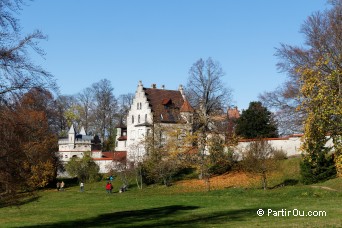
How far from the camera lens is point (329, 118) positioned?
56.3 feet

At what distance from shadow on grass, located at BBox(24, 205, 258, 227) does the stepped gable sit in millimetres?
40416

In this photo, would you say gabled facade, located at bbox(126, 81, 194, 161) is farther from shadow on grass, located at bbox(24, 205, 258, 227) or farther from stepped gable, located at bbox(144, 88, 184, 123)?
shadow on grass, located at bbox(24, 205, 258, 227)

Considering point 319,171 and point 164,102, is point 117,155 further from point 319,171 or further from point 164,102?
point 319,171

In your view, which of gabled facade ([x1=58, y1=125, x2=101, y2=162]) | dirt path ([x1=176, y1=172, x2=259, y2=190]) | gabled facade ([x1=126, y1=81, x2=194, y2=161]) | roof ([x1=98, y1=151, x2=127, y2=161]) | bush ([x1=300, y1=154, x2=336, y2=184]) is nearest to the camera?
bush ([x1=300, y1=154, x2=336, y2=184])

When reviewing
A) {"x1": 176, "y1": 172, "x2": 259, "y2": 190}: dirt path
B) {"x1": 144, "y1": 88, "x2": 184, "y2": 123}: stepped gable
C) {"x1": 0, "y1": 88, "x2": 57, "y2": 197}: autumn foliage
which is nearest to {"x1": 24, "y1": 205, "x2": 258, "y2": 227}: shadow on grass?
{"x1": 0, "y1": 88, "x2": 57, "y2": 197}: autumn foliage

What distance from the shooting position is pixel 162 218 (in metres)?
22.7

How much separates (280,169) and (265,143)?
3252 millimetres

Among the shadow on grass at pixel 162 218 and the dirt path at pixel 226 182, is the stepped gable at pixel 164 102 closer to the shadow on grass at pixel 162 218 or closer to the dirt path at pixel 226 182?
the dirt path at pixel 226 182

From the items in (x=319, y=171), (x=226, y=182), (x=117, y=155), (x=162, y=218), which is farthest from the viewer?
(x=117, y=155)

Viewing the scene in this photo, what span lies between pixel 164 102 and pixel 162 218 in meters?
46.3

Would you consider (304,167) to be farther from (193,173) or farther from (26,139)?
(26,139)

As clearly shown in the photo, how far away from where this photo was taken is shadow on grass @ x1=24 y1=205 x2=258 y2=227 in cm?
2019

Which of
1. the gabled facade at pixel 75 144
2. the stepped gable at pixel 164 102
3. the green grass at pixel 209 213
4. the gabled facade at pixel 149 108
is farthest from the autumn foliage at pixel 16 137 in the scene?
the gabled facade at pixel 75 144

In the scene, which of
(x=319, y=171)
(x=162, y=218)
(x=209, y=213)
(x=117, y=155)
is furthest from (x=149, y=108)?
(x=162, y=218)
